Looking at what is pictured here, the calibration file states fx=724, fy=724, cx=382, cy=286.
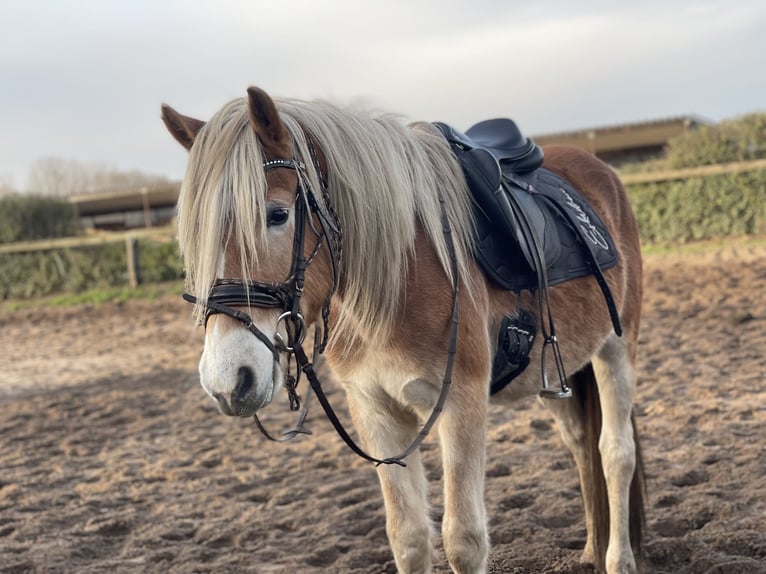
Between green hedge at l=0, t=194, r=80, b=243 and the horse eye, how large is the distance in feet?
51.3

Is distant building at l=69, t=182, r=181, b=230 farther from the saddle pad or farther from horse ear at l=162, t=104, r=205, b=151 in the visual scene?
horse ear at l=162, t=104, r=205, b=151

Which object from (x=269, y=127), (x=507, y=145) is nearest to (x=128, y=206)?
(x=507, y=145)

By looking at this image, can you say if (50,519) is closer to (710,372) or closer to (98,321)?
(710,372)

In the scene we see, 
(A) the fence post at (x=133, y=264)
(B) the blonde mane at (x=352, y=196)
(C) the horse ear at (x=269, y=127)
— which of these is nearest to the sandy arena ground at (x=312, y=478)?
(B) the blonde mane at (x=352, y=196)

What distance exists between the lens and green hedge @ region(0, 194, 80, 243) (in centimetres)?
1554

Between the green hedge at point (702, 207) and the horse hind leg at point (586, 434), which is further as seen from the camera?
the green hedge at point (702, 207)

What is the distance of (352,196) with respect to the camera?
207 cm

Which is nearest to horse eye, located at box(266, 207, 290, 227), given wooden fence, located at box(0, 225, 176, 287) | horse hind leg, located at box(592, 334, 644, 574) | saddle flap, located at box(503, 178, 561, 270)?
saddle flap, located at box(503, 178, 561, 270)

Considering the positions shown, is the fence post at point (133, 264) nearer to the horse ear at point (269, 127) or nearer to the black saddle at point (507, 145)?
the black saddle at point (507, 145)

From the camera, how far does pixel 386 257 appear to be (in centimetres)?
214

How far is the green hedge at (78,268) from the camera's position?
1395 cm

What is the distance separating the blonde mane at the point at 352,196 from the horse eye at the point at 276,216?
4cm

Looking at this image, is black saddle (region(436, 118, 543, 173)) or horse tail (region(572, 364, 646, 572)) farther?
horse tail (region(572, 364, 646, 572))

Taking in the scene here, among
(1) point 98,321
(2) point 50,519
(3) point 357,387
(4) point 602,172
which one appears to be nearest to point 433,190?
(3) point 357,387
